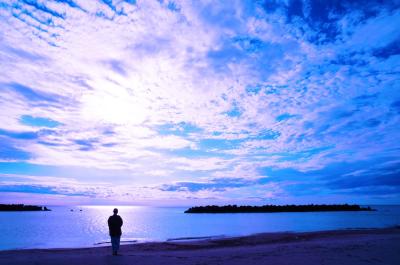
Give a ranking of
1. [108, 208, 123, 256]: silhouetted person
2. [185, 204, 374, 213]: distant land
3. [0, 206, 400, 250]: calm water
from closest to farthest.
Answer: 1. [108, 208, 123, 256]: silhouetted person
2. [0, 206, 400, 250]: calm water
3. [185, 204, 374, 213]: distant land

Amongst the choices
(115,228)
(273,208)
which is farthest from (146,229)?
(273,208)

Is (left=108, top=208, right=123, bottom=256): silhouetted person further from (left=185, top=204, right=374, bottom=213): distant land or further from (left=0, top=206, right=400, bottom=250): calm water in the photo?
(left=185, top=204, right=374, bottom=213): distant land

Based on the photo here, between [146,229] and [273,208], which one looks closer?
[146,229]

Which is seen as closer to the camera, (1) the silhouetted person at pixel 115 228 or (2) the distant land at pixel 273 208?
(1) the silhouetted person at pixel 115 228

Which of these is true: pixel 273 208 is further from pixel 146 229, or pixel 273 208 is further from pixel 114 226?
pixel 114 226

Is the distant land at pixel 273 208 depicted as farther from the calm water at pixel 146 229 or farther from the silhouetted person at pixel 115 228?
the silhouetted person at pixel 115 228

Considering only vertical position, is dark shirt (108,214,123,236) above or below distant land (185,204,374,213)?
below

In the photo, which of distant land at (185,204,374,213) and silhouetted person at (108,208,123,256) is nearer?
silhouetted person at (108,208,123,256)

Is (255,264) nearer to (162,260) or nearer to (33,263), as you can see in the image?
(162,260)

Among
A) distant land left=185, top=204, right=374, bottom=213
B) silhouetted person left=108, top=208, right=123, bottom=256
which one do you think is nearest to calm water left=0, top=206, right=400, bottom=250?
silhouetted person left=108, top=208, right=123, bottom=256

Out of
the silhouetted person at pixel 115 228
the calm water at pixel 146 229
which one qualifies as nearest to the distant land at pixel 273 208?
the calm water at pixel 146 229

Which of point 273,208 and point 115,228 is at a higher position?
point 273,208

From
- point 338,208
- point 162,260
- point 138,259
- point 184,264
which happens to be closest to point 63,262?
point 138,259

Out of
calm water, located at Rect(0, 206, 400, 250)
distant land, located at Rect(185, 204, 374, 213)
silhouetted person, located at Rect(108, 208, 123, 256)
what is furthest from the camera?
distant land, located at Rect(185, 204, 374, 213)
